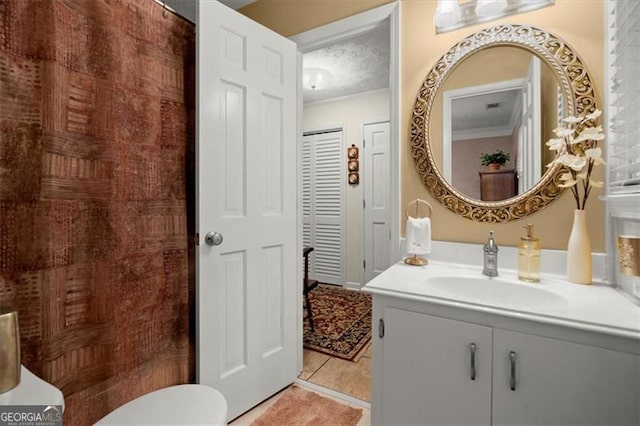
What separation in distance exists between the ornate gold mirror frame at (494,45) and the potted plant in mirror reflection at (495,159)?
162mm

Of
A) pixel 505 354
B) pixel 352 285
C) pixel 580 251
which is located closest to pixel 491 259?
pixel 580 251

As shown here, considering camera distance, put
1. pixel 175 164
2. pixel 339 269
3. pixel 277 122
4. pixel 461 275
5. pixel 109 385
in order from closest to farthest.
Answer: pixel 109 385 < pixel 461 275 < pixel 175 164 < pixel 277 122 < pixel 339 269

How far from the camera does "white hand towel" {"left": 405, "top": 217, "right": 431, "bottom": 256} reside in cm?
143

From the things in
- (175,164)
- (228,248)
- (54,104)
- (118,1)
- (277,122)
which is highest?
(118,1)

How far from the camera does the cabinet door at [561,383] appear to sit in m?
0.82

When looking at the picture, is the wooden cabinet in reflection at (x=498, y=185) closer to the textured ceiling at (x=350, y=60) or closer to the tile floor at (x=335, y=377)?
the textured ceiling at (x=350, y=60)

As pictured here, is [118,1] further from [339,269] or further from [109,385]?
[339,269]

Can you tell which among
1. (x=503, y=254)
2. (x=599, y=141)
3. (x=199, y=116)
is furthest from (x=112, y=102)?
(x=599, y=141)

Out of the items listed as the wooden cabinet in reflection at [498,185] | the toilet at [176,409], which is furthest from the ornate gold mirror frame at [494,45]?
the toilet at [176,409]

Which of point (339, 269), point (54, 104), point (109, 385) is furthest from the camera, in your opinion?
point (339, 269)

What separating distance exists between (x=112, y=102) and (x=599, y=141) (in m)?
2.01

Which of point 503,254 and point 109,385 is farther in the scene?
point 503,254

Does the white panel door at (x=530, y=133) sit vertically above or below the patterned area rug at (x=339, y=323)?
above

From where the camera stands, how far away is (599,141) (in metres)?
1.23
